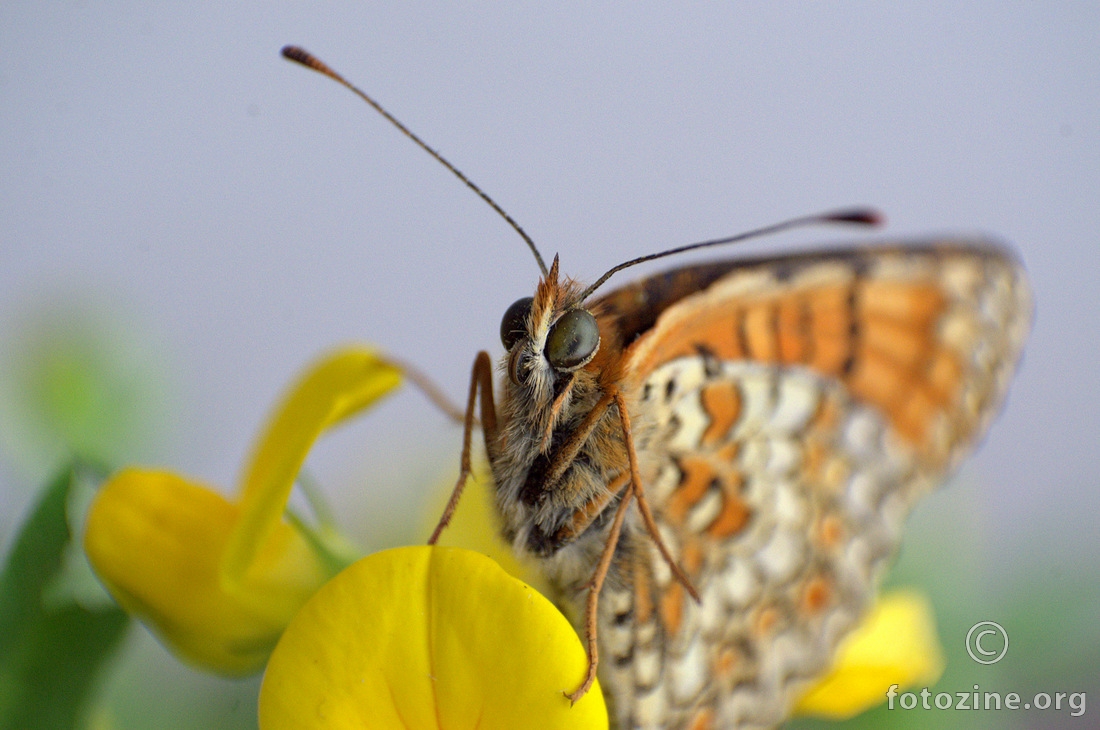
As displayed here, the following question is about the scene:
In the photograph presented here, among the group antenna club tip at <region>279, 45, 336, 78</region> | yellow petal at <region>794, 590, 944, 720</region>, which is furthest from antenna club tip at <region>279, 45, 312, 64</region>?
yellow petal at <region>794, 590, 944, 720</region>

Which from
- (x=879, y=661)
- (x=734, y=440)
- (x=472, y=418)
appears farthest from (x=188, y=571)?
(x=879, y=661)

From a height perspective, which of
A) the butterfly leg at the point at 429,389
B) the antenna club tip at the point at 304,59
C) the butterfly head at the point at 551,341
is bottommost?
the butterfly leg at the point at 429,389

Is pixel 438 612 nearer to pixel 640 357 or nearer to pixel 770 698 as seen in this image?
pixel 640 357

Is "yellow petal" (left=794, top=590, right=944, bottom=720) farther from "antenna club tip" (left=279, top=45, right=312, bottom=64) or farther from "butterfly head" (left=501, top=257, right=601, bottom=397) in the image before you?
"antenna club tip" (left=279, top=45, right=312, bottom=64)

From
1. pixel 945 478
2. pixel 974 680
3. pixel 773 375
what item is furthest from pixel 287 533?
pixel 974 680

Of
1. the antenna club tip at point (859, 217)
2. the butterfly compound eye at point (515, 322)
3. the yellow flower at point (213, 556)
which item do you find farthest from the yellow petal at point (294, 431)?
the antenna club tip at point (859, 217)

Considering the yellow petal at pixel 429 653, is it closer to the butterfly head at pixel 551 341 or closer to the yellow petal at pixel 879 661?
the butterfly head at pixel 551 341
